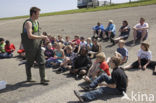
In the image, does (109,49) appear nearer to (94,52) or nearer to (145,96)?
(94,52)

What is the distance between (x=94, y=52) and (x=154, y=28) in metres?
5.86

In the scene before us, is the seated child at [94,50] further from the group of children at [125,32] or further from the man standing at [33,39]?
the man standing at [33,39]

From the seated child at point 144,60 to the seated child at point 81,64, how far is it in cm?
157

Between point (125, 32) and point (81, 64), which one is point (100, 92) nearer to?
point (81, 64)

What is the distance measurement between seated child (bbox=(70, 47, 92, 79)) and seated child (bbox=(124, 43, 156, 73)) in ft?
5.15

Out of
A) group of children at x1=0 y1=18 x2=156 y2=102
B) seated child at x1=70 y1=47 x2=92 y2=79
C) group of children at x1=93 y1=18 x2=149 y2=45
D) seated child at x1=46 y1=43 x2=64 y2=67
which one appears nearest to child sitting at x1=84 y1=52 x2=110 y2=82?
group of children at x1=0 y1=18 x2=156 y2=102

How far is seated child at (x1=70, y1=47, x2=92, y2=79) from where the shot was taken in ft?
19.7

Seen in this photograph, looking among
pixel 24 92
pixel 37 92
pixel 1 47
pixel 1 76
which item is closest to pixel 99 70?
pixel 37 92

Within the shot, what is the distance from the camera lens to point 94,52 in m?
8.38

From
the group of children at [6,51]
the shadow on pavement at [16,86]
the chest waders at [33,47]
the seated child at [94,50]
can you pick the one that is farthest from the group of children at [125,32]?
the shadow on pavement at [16,86]

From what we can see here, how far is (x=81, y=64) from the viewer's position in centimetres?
616

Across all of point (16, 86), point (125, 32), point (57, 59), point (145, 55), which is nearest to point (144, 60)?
point (145, 55)

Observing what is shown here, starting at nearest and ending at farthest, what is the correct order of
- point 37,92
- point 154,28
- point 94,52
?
point 37,92 < point 94,52 < point 154,28

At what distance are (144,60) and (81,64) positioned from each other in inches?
95.6
